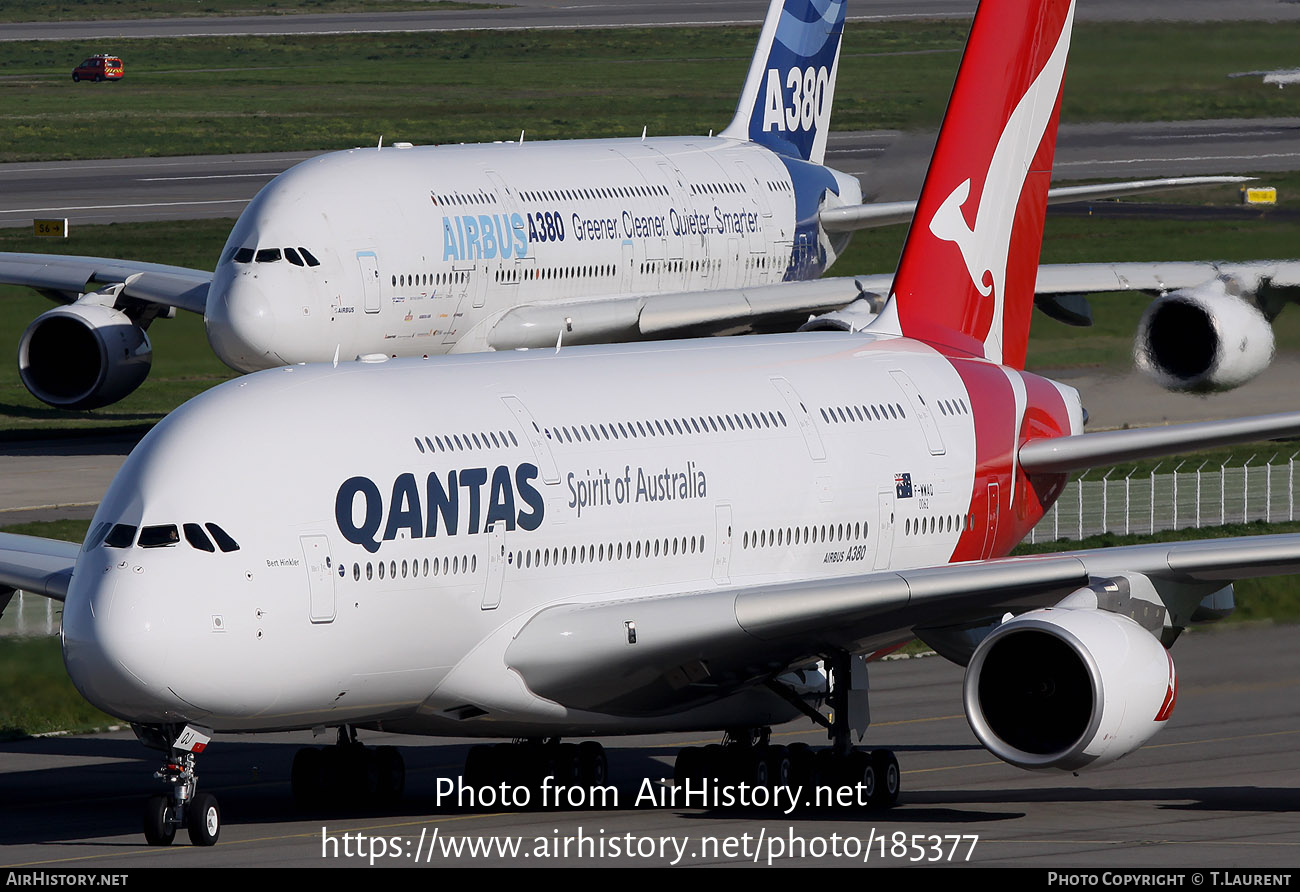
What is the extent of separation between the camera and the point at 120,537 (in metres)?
21.3

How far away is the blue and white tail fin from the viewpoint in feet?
197

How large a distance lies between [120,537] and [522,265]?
28563 millimetres

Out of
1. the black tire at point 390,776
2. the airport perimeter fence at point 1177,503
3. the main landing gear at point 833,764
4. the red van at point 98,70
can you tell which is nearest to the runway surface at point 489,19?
the red van at point 98,70

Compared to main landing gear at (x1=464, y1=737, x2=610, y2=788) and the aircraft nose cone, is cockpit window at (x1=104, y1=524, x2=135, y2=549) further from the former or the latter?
the aircraft nose cone

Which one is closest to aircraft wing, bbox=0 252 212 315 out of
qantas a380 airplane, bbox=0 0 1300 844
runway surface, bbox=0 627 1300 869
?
runway surface, bbox=0 627 1300 869

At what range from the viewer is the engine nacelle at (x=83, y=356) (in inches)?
2058

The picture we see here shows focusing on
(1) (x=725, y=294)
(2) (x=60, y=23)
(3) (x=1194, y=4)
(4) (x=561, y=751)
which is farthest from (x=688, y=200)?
(2) (x=60, y=23)

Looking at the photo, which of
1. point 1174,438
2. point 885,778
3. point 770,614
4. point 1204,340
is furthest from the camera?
point 1204,340

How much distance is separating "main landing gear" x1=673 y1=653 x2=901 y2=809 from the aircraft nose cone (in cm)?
2103

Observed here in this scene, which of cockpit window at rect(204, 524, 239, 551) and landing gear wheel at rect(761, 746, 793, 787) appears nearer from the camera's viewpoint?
cockpit window at rect(204, 524, 239, 551)

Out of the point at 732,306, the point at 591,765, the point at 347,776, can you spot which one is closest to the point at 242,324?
the point at 732,306

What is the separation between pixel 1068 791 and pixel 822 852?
5.77m

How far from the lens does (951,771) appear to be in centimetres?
2886

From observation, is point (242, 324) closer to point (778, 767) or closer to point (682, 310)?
point (682, 310)
